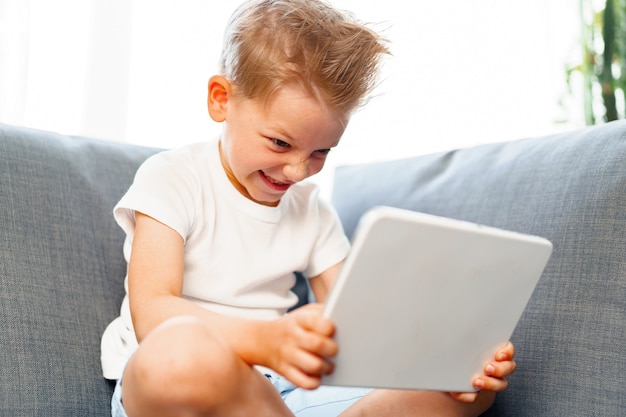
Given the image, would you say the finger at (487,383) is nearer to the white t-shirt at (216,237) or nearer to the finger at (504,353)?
the finger at (504,353)

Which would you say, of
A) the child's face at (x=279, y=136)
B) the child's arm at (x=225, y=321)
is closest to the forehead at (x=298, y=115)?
the child's face at (x=279, y=136)

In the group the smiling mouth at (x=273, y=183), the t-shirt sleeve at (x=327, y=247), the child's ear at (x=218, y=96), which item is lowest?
the t-shirt sleeve at (x=327, y=247)

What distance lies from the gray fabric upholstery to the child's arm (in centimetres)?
41

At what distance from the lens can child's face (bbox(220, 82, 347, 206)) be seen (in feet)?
3.39

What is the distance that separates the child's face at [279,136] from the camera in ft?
3.39

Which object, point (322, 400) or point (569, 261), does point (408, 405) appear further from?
point (569, 261)

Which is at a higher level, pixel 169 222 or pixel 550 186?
pixel 550 186

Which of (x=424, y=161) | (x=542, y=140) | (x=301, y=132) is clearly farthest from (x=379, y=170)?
(x=301, y=132)

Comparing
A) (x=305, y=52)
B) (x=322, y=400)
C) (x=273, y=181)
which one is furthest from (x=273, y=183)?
(x=322, y=400)

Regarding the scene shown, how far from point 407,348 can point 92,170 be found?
29.9 inches

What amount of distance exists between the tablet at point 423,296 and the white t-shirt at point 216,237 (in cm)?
41

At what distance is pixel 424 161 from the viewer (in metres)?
1.45

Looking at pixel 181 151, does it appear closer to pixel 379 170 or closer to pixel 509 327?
pixel 379 170

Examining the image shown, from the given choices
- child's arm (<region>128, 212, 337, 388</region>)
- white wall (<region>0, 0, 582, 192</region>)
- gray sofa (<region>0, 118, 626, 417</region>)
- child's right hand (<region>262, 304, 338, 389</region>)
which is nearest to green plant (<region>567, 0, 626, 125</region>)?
white wall (<region>0, 0, 582, 192</region>)
